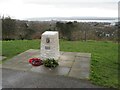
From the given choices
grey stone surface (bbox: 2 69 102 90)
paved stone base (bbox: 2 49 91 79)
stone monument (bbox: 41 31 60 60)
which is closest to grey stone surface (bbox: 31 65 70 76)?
paved stone base (bbox: 2 49 91 79)

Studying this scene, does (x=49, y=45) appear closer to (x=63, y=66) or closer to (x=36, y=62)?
(x=36, y=62)

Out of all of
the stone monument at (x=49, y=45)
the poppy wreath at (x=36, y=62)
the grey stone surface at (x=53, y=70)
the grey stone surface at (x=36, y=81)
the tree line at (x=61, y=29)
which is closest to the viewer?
the grey stone surface at (x=36, y=81)

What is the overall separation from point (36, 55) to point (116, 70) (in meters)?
3.07

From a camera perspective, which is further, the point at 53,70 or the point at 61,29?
the point at 61,29

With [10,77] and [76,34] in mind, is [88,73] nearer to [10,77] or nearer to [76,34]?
[10,77]

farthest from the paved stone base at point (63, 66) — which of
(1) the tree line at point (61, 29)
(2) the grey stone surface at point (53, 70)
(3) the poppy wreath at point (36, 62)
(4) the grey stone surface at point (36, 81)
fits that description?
(1) the tree line at point (61, 29)

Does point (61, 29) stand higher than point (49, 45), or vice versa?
point (61, 29)

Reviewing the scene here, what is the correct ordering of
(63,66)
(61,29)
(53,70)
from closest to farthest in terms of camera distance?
(53,70)
(63,66)
(61,29)

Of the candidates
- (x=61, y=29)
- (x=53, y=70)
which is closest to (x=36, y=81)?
(x=53, y=70)

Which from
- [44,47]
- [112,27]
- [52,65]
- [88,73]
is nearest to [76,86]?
[88,73]

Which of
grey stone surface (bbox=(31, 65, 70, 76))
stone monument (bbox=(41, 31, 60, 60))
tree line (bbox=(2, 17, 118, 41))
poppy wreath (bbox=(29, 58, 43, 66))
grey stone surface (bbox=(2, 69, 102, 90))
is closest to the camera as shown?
Answer: grey stone surface (bbox=(2, 69, 102, 90))

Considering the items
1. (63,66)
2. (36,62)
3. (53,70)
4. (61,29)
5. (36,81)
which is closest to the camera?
(36,81)

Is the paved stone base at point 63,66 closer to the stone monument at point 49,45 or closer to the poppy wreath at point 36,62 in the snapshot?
the poppy wreath at point 36,62

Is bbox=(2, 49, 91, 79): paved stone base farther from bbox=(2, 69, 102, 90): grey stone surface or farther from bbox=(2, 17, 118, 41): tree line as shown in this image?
bbox=(2, 17, 118, 41): tree line
